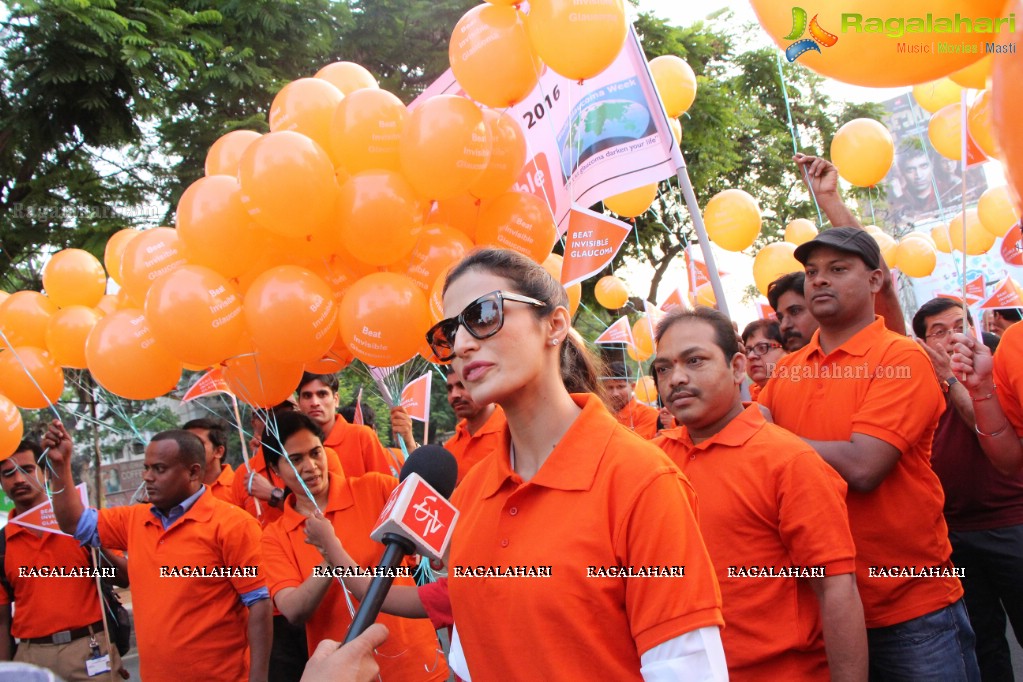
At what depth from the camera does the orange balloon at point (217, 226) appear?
3.39m

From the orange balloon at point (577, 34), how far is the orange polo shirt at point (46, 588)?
3613 mm

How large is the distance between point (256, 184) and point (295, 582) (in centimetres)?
162

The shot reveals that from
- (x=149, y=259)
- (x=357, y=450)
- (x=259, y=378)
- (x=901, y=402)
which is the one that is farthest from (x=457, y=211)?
(x=901, y=402)

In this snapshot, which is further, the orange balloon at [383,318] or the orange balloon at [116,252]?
the orange balloon at [116,252]

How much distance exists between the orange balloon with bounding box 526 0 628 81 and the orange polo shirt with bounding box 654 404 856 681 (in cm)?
189

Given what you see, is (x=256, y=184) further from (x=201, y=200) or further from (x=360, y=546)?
(x=360, y=546)

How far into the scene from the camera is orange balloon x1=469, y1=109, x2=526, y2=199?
370 cm

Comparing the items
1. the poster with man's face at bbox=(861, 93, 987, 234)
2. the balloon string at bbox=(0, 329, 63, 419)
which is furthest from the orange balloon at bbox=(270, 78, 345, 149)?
the poster with man's face at bbox=(861, 93, 987, 234)

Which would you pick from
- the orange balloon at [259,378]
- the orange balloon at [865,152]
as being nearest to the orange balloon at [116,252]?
the orange balloon at [259,378]

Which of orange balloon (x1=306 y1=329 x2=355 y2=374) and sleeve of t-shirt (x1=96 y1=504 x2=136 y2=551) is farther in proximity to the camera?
sleeve of t-shirt (x1=96 y1=504 x2=136 y2=551)

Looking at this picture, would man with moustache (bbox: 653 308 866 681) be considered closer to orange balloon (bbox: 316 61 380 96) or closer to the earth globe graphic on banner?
the earth globe graphic on banner

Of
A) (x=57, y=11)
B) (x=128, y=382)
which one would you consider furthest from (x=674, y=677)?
(x=57, y=11)

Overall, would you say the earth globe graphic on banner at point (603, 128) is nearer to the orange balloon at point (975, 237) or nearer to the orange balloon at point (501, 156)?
the orange balloon at point (501, 156)

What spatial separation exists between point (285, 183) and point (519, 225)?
1.11 m
